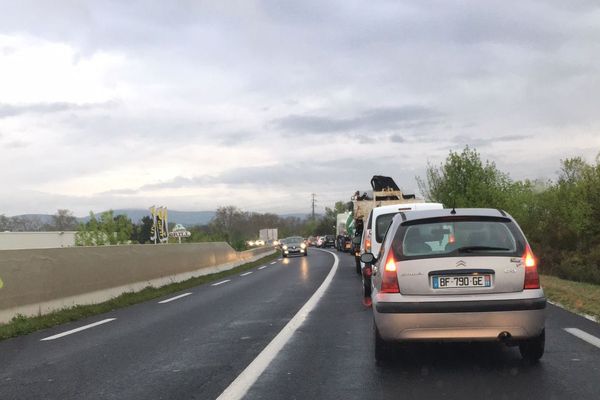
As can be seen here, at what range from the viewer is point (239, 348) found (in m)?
6.76

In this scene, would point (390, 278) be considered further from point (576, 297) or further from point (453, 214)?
point (576, 297)

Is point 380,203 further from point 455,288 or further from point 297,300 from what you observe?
point 455,288

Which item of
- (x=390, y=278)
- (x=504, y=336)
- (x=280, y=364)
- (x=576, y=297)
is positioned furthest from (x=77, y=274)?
(x=576, y=297)

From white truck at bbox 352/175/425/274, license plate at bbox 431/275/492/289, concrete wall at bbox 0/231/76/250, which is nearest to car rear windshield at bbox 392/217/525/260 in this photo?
license plate at bbox 431/275/492/289

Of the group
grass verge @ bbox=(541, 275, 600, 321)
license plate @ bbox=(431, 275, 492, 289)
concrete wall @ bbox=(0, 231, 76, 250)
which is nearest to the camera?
license plate @ bbox=(431, 275, 492, 289)

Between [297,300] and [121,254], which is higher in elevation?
[121,254]

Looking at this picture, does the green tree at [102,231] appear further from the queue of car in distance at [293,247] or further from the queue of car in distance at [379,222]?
the queue of car in distance at [379,222]

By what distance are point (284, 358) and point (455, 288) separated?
78.8 inches

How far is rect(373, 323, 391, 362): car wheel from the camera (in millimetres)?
5582

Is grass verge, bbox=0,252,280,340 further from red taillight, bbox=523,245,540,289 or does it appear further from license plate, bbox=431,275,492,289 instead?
red taillight, bbox=523,245,540,289

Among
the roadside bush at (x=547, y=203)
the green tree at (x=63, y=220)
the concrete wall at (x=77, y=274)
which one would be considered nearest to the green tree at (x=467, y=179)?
the roadside bush at (x=547, y=203)

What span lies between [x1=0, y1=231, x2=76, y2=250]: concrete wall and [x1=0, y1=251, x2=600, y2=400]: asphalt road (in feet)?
213

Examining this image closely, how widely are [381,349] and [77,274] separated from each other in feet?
26.7

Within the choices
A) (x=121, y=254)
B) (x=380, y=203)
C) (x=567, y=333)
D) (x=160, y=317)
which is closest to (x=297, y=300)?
(x=160, y=317)
